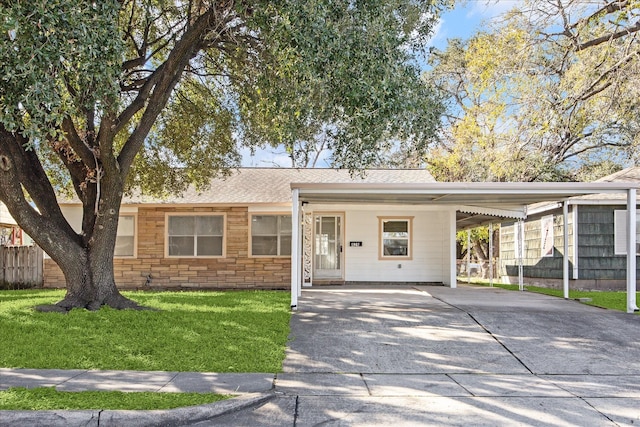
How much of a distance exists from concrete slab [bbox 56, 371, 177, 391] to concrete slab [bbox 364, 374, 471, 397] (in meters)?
2.42

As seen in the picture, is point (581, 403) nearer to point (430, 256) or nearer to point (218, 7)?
point (218, 7)

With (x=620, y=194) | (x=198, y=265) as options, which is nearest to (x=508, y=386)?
(x=198, y=265)

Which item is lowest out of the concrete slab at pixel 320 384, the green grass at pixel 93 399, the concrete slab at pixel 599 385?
the concrete slab at pixel 599 385

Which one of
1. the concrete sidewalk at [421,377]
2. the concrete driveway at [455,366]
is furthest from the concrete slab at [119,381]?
the concrete driveway at [455,366]

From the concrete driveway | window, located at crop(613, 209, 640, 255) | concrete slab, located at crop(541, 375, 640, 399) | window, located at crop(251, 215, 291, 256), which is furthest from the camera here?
window, located at crop(251, 215, 291, 256)

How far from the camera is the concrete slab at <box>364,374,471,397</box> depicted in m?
5.94

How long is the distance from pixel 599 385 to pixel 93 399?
575 cm

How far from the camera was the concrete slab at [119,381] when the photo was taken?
5.75m

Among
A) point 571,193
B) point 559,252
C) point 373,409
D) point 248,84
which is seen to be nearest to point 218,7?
point 248,84

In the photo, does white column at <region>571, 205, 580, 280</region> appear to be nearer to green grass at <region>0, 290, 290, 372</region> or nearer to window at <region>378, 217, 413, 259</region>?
window at <region>378, 217, 413, 259</region>

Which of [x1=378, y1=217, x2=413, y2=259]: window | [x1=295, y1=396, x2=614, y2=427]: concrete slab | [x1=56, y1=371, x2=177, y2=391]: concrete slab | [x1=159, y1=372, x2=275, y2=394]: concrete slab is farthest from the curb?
[x1=378, y1=217, x2=413, y2=259]: window

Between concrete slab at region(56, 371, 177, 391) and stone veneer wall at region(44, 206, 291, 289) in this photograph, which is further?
stone veneer wall at region(44, 206, 291, 289)

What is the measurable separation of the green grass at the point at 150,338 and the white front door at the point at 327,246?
620 cm

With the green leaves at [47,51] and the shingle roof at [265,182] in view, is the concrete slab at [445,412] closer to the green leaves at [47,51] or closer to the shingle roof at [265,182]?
the green leaves at [47,51]
